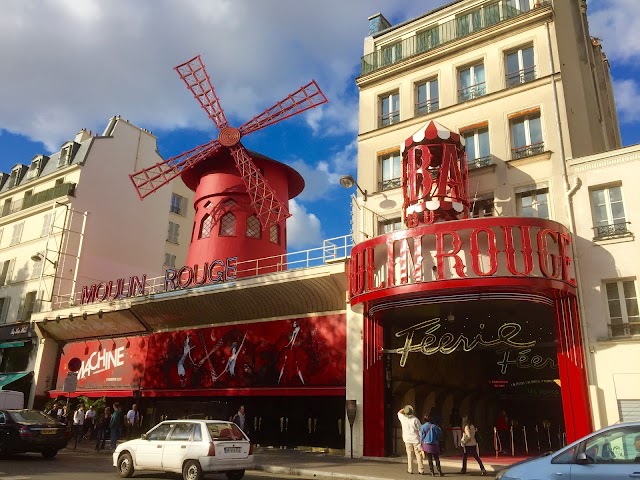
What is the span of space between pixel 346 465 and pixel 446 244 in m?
5.21

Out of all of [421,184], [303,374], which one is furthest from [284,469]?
[421,184]

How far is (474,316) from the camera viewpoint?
1434 centimetres

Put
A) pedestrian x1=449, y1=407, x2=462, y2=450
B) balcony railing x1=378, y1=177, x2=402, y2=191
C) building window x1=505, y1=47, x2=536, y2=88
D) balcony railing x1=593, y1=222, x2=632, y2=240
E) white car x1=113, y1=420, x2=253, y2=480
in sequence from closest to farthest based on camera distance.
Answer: white car x1=113, y1=420, x2=253, y2=480 → balcony railing x1=593, y1=222, x2=632, y2=240 → building window x1=505, y1=47, x2=536, y2=88 → pedestrian x1=449, y1=407, x2=462, y2=450 → balcony railing x1=378, y1=177, x2=402, y2=191

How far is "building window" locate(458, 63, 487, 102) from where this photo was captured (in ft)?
50.0

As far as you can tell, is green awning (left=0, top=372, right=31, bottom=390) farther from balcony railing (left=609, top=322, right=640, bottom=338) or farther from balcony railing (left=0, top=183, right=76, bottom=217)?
balcony railing (left=609, top=322, right=640, bottom=338)

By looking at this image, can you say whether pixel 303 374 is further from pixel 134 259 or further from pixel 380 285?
pixel 134 259

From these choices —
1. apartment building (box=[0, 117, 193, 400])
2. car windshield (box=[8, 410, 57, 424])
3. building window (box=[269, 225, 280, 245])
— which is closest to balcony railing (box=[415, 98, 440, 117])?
building window (box=[269, 225, 280, 245])

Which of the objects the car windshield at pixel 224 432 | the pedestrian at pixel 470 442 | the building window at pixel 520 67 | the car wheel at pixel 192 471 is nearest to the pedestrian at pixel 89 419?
the car windshield at pixel 224 432

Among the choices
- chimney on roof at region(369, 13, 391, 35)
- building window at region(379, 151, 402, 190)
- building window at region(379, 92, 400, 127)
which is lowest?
building window at region(379, 151, 402, 190)

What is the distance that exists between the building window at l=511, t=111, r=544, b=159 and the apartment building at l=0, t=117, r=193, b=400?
18420mm

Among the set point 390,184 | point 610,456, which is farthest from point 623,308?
point 610,456

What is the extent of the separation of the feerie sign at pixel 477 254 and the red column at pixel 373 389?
207cm

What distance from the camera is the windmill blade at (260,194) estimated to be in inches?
834

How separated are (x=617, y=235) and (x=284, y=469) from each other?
8.67 meters
